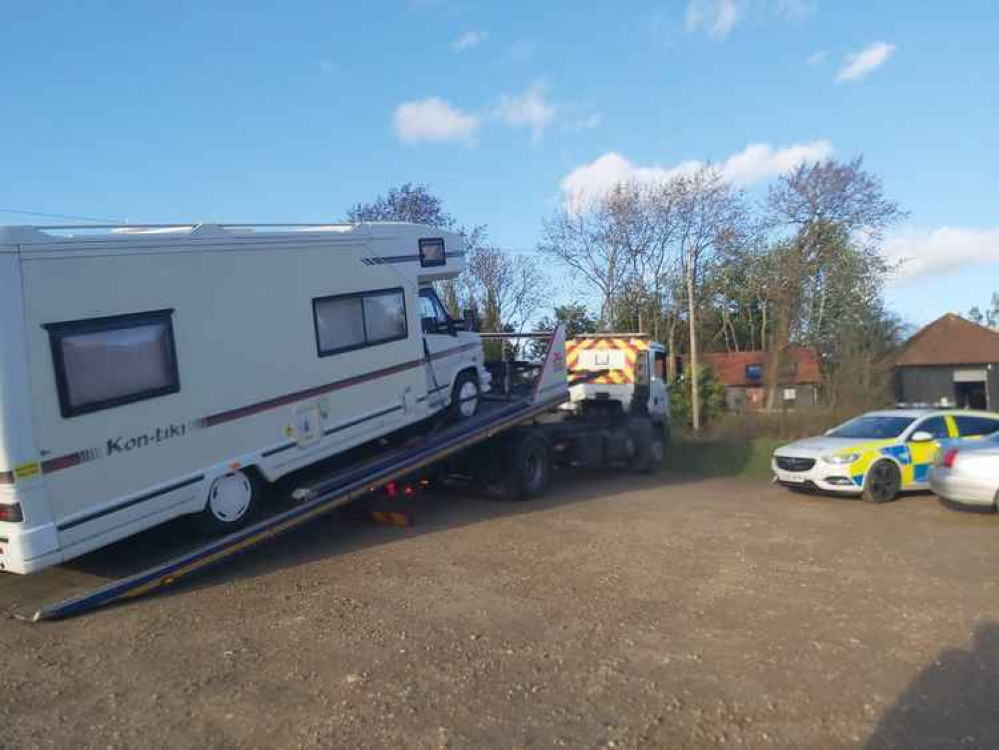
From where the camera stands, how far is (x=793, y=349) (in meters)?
38.7

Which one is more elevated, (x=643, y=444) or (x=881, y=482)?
(x=643, y=444)

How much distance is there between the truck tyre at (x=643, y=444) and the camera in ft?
49.5

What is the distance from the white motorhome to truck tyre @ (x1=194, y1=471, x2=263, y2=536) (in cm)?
2

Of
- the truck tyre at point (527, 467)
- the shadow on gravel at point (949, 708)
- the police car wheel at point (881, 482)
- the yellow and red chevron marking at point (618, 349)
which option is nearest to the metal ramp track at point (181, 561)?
the truck tyre at point (527, 467)

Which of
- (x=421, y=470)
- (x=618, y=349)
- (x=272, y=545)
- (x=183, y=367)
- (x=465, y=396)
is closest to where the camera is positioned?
(x=183, y=367)

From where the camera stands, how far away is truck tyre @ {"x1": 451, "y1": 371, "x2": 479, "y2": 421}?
1105cm

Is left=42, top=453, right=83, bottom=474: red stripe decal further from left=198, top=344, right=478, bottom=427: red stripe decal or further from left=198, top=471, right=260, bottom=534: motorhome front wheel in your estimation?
left=198, top=471, right=260, bottom=534: motorhome front wheel

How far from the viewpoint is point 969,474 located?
10250 mm

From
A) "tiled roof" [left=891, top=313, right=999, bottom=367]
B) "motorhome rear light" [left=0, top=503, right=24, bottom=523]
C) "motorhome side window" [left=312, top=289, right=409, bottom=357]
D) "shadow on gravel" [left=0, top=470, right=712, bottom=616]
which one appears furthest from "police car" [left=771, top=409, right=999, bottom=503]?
"tiled roof" [left=891, top=313, right=999, bottom=367]

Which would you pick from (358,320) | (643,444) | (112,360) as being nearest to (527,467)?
(358,320)

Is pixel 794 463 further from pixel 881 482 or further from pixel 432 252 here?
pixel 432 252

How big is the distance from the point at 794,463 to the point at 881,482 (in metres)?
1.26

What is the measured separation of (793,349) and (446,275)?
31.7m

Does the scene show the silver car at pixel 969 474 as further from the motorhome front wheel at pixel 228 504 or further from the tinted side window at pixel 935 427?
the motorhome front wheel at pixel 228 504
